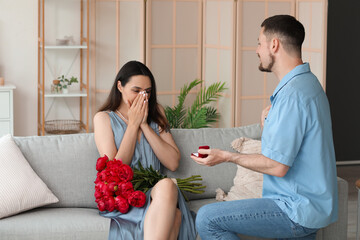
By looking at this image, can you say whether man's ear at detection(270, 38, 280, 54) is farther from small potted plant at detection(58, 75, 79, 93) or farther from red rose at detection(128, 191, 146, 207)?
small potted plant at detection(58, 75, 79, 93)

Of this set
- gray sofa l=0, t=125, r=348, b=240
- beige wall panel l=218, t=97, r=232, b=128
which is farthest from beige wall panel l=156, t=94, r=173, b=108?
gray sofa l=0, t=125, r=348, b=240

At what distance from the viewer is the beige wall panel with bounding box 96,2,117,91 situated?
5777mm

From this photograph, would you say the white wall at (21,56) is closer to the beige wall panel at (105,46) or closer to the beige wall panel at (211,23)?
the beige wall panel at (105,46)

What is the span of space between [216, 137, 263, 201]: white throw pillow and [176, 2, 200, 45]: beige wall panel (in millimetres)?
2373

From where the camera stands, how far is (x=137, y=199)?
2.96 meters

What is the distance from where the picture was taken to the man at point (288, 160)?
2389mm

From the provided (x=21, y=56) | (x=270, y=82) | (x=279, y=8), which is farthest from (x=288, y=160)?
(x=21, y=56)

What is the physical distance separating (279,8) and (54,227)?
3269mm

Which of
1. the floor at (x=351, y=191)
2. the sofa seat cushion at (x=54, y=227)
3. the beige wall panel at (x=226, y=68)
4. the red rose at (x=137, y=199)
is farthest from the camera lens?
the beige wall panel at (x=226, y=68)

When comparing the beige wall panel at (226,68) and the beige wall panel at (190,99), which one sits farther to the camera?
the beige wall panel at (190,99)

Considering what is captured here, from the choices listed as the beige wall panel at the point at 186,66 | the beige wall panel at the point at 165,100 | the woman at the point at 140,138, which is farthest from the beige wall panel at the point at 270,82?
the woman at the point at 140,138

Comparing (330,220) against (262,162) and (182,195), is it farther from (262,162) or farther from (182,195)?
(182,195)

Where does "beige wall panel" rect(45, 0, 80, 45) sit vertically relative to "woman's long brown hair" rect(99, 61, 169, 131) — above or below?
above

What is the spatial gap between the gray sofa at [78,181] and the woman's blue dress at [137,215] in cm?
7
